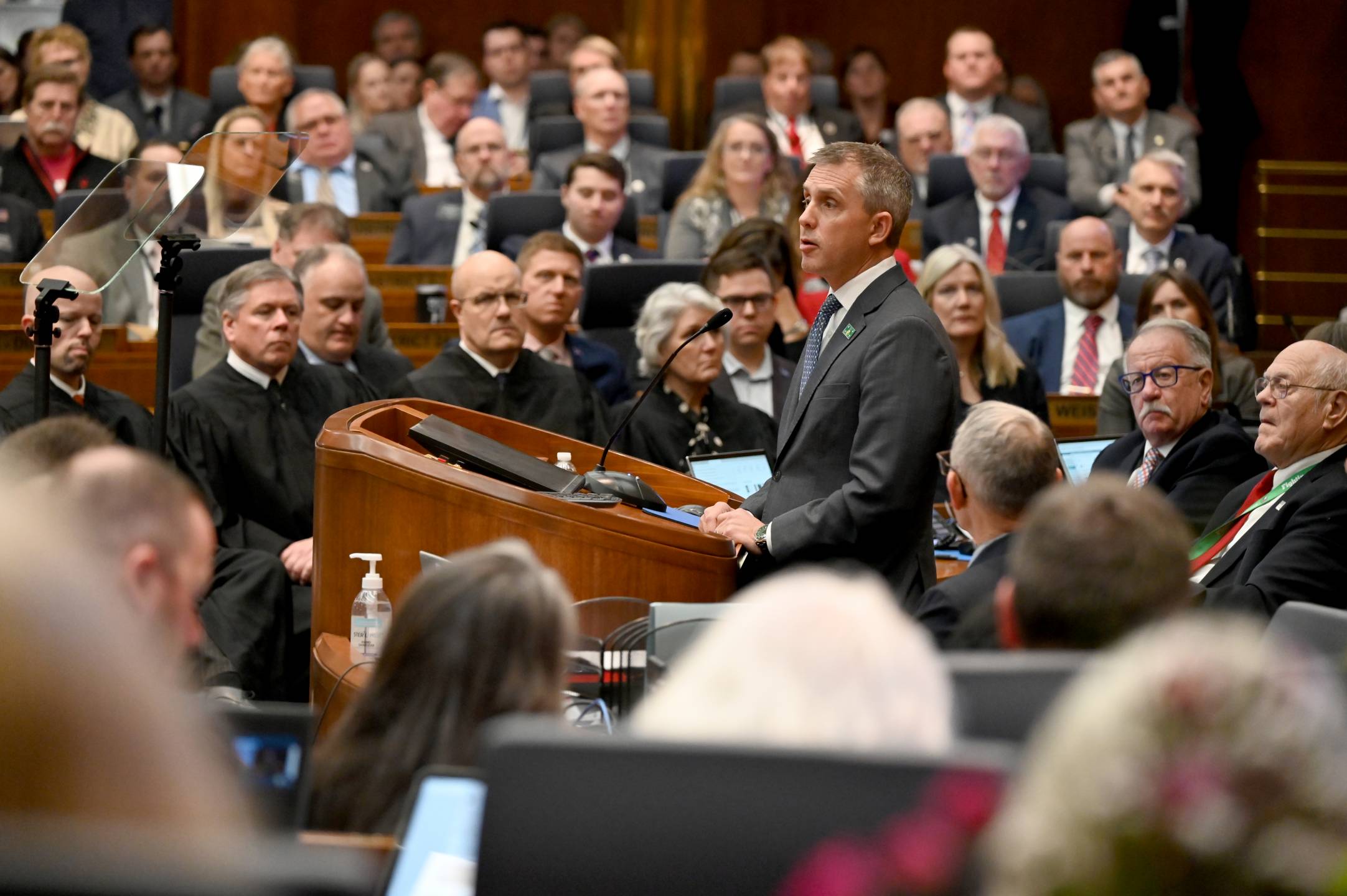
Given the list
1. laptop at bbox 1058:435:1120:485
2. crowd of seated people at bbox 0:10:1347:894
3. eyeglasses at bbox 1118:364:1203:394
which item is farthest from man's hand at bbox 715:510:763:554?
laptop at bbox 1058:435:1120:485

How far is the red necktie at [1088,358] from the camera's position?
19.2 ft

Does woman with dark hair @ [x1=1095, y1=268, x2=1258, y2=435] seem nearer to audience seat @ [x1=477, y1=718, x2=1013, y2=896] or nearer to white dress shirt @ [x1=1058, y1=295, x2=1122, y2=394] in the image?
white dress shirt @ [x1=1058, y1=295, x2=1122, y2=394]

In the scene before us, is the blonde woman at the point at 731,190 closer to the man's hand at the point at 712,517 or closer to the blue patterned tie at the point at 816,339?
the blue patterned tie at the point at 816,339


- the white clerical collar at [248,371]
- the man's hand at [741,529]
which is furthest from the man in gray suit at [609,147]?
the man's hand at [741,529]

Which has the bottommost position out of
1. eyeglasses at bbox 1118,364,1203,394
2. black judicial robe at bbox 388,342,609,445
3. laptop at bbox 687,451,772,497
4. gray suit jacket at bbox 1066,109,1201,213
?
laptop at bbox 687,451,772,497

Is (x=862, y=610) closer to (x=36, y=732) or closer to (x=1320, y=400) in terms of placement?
(x=36, y=732)

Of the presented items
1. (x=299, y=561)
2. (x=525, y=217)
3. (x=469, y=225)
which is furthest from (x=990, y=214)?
(x=299, y=561)

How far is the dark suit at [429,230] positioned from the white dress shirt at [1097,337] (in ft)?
8.40

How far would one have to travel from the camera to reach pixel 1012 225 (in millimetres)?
7344

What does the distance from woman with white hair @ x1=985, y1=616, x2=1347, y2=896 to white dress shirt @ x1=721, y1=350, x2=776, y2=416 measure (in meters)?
4.36

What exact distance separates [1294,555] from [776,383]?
247 cm

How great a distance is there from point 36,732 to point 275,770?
0.59 meters

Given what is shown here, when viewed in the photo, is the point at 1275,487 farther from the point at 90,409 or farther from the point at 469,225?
the point at 469,225

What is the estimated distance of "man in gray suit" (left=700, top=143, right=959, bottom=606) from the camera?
301 centimetres
